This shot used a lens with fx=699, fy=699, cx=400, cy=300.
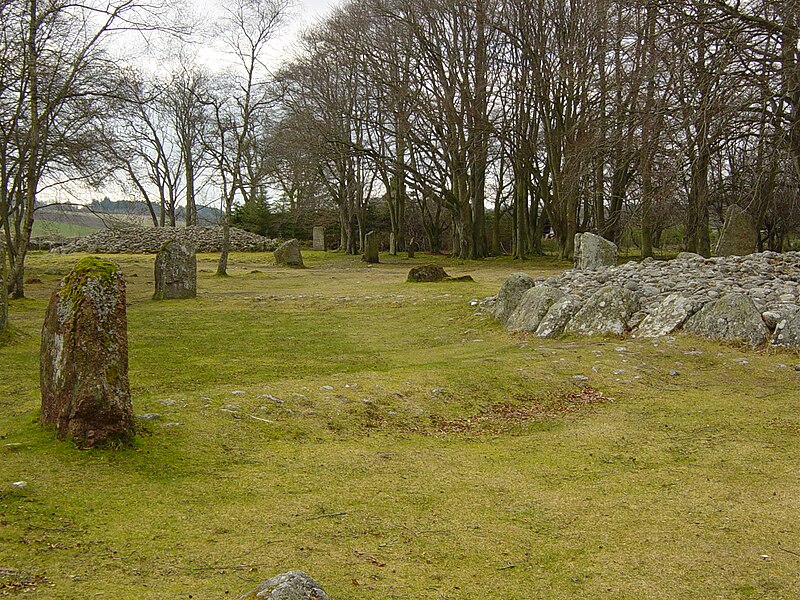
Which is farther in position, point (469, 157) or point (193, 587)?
point (469, 157)

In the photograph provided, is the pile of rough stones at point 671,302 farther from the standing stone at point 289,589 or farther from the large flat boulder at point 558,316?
the standing stone at point 289,589

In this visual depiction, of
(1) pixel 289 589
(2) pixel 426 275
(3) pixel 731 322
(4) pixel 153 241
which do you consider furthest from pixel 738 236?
(4) pixel 153 241

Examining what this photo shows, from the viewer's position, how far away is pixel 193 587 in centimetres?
294

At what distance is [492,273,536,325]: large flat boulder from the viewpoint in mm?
11898

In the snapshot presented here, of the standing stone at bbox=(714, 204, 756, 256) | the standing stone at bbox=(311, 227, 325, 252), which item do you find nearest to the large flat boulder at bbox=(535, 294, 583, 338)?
the standing stone at bbox=(714, 204, 756, 256)

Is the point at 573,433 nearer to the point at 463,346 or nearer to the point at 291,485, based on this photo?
the point at 291,485

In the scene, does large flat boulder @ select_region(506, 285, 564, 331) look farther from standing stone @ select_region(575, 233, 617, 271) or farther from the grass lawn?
standing stone @ select_region(575, 233, 617, 271)

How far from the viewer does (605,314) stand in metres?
10.5

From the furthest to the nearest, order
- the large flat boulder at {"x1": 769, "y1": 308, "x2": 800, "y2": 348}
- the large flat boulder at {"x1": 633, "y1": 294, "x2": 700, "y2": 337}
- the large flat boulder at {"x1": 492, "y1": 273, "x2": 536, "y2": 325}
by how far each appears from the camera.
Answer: the large flat boulder at {"x1": 492, "y1": 273, "x2": 536, "y2": 325}, the large flat boulder at {"x1": 633, "y1": 294, "x2": 700, "y2": 337}, the large flat boulder at {"x1": 769, "y1": 308, "x2": 800, "y2": 348}

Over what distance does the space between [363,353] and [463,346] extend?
155 cm

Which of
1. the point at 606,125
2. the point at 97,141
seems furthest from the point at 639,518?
the point at 97,141

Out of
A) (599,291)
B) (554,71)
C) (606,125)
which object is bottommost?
(599,291)

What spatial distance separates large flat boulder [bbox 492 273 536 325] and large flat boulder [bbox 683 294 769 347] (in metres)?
2.97

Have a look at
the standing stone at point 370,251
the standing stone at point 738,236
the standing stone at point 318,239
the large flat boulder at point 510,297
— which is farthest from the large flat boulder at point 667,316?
the standing stone at point 318,239
